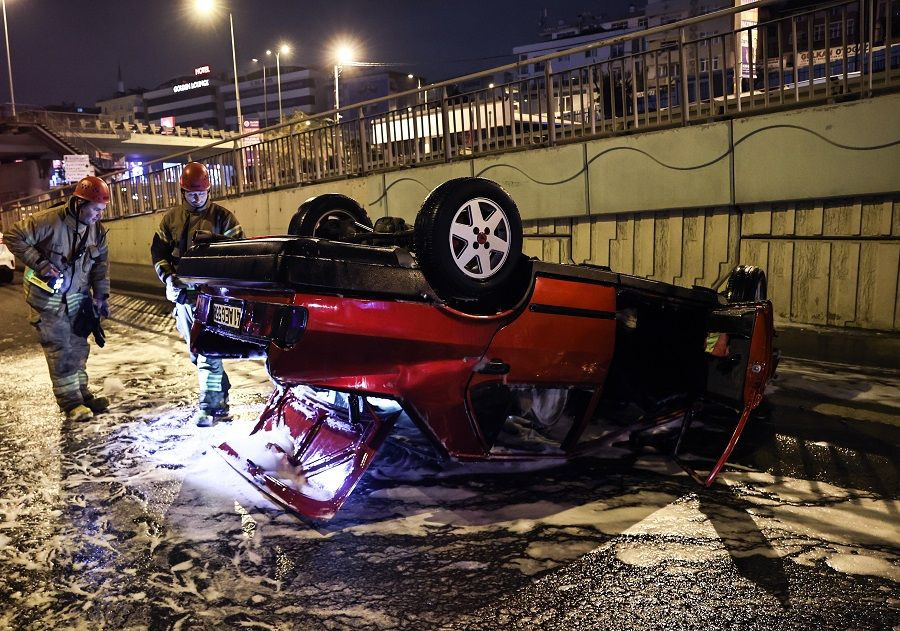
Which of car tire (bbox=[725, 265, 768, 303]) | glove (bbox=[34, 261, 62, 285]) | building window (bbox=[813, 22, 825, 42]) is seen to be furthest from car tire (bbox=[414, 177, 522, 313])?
building window (bbox=[813, 22, 825, 42])

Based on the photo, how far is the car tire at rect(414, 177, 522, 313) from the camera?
3096 millimetres

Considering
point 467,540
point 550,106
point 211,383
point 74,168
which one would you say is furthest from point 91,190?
point 74,168

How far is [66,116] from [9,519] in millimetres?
56163

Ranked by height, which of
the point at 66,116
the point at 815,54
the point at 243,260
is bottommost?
the point at 243,260

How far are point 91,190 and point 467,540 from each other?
4225 millimetres

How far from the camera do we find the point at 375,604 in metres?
2.45

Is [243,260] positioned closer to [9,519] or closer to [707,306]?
[9,519]

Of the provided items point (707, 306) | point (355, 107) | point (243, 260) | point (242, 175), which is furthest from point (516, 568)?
point (242, 175)

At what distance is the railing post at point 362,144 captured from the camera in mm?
11352

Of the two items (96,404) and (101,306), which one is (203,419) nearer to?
(96,404)

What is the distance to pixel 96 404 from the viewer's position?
17.6 feet

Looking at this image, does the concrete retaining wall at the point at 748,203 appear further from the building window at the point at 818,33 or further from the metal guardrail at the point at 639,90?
the building window at the point at 818,33

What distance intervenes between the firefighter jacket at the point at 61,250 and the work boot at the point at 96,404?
80 cm

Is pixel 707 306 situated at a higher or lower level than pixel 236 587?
higher
